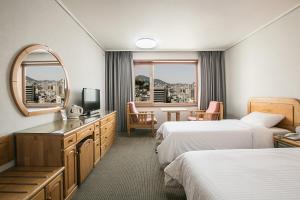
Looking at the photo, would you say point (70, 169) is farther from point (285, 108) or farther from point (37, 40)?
point (285, 108)

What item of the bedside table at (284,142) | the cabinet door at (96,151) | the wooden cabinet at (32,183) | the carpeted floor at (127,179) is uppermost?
the bedside table at (284,142)

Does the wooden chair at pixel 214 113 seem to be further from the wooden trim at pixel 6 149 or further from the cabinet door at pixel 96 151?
the wooden trim at pixel 6 149

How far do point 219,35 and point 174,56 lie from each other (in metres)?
1.78

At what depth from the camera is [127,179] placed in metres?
2.76

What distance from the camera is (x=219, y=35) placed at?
4.59 meters

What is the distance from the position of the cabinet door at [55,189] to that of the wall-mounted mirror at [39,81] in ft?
2.69

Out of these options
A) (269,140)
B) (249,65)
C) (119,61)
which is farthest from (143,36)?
(269,140)

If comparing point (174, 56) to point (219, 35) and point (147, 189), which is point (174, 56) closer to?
point (219, 35)

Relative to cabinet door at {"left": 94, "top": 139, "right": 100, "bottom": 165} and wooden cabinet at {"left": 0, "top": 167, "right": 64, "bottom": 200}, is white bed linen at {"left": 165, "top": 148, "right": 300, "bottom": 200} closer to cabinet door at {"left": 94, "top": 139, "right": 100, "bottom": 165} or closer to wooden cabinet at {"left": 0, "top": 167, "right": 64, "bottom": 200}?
wooden cabinet at {"left": 0, "top": 167, "right": 64, "bottom": 200}

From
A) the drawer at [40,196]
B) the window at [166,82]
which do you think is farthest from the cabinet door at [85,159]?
the window at [166,82]

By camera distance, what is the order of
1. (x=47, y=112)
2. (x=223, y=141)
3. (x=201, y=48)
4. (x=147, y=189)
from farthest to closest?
1. (x=201, y=48)
2. (x=223, y=141)
3. (x=47, y=112)
4. (x=147, y=189)

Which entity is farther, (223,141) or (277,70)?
(277,70)

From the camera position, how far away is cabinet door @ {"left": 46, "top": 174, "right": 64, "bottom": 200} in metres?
1.70

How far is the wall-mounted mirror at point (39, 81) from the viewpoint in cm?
206
